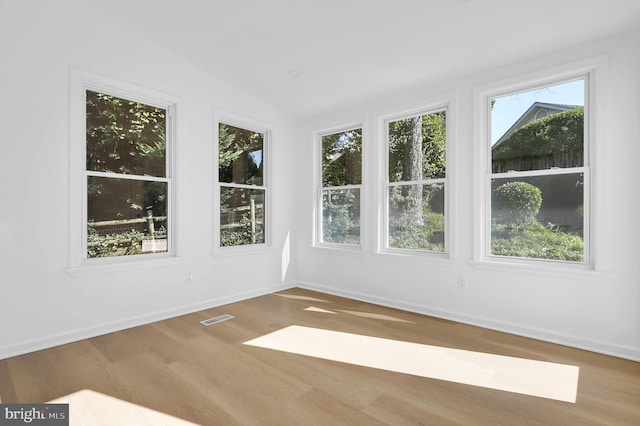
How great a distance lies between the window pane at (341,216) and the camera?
15.4 ft

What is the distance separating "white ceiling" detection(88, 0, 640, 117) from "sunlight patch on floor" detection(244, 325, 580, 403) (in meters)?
2.69

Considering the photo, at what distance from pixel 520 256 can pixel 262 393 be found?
273 cm

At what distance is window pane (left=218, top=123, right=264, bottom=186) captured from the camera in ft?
14.4

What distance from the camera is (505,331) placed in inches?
130

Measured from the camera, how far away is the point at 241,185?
456 centimetres

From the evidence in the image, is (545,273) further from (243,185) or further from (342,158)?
(243,185)

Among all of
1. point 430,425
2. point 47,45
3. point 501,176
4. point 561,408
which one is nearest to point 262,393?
point 430,425

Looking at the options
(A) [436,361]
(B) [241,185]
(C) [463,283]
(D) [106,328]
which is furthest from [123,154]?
(C) [463,283]

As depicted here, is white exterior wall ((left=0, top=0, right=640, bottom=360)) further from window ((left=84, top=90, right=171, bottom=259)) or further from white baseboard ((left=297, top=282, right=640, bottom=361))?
window ((left=84, top=90, right=171, bottom=259))

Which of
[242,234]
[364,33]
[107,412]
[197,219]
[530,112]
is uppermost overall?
[364,33]

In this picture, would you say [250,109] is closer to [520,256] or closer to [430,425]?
[520,256]

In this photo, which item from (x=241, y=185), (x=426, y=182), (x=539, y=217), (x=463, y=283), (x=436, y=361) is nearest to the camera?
(x=436, y=361)

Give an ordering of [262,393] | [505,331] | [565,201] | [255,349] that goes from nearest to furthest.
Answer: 1. [262,393]
2. [255,349]
3. [565,201]
4. [505,331]

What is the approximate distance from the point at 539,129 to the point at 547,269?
1.32 meters
